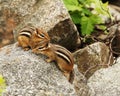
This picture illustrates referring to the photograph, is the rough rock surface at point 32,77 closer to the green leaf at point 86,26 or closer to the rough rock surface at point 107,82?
Result: the rough rock surface at point 107,82

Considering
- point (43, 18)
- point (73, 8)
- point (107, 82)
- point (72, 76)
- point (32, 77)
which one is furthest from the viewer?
point (73, 8)

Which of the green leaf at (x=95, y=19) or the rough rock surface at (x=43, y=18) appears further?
the green leaf at (x=95, y=19)

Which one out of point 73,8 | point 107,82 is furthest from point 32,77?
point 73,8

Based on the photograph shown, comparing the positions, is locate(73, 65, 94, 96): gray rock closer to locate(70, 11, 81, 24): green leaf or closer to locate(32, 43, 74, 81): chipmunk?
locate(32, 43, 74, 81): chipmunk

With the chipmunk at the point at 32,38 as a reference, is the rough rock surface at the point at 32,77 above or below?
below

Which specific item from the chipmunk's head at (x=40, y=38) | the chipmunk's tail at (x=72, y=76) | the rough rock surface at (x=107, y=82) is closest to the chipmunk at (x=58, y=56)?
the chipmunk's head at (x=40, y=38)

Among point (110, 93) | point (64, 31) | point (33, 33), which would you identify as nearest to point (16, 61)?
point (33, 33)

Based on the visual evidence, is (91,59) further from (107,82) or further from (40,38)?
(40,38)
